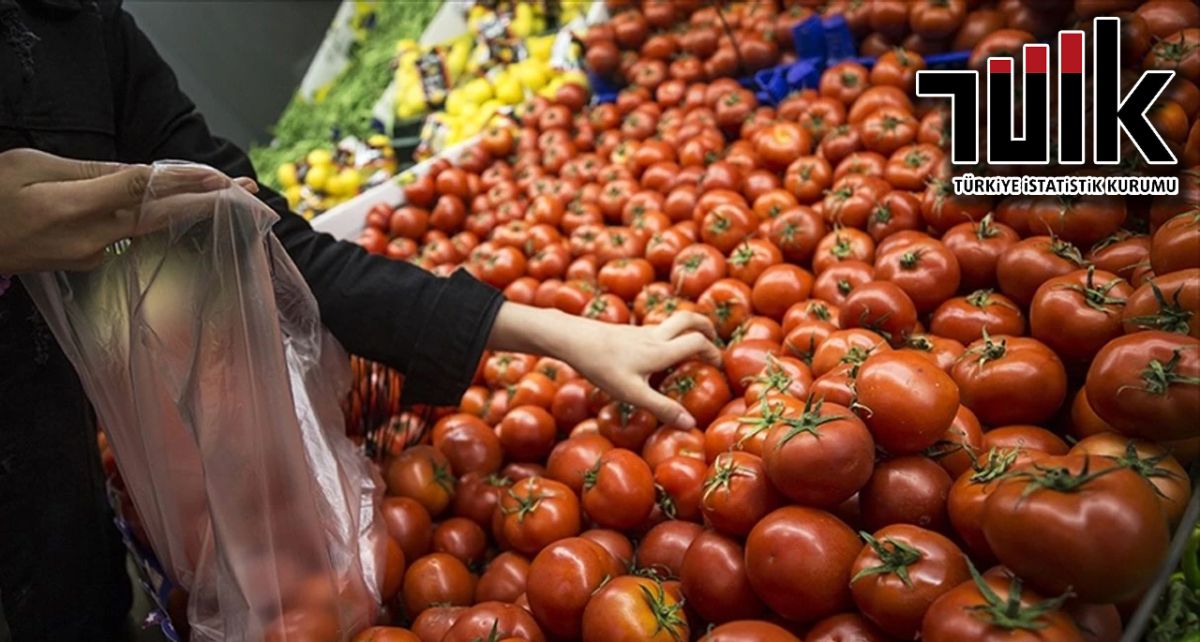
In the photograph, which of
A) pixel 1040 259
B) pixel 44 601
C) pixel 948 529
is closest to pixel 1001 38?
pixel 1040 259

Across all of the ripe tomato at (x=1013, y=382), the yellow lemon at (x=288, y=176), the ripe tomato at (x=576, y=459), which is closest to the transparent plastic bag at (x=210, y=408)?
the ripe tomato at (x=576, y=459)

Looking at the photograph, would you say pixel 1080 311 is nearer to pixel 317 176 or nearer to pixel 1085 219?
pixel 1085 219

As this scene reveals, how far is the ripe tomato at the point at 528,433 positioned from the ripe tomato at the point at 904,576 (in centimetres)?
110

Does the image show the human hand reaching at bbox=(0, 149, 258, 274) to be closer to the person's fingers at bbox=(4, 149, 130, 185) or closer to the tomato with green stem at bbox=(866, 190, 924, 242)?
the person's fingers at bbox=(4, 149, 130, 185)

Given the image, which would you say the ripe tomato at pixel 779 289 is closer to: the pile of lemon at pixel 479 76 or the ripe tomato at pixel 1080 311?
the ripe tomato at pixel 1080 311

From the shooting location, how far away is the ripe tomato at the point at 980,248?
184cm

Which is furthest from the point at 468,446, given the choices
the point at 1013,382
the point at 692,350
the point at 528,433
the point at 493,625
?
the point at 1013,382

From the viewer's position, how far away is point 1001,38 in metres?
2.57

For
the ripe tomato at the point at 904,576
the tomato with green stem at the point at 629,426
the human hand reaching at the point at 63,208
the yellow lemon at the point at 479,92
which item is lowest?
the tomato with green stem at the point at 629,426

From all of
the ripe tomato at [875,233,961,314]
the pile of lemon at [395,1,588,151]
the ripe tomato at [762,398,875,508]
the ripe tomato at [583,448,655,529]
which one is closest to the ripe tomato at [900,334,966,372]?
the ripe tomato at [875,233,961,314]

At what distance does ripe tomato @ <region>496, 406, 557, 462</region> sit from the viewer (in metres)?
2.14

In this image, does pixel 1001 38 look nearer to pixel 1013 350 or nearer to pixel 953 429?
pixel 1013 350

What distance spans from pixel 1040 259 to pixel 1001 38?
1252mm

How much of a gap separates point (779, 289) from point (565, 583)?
3.54 feet
